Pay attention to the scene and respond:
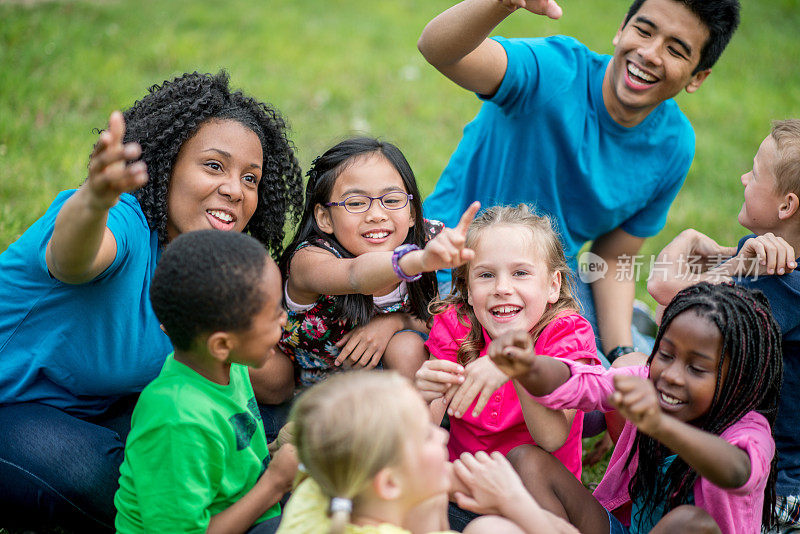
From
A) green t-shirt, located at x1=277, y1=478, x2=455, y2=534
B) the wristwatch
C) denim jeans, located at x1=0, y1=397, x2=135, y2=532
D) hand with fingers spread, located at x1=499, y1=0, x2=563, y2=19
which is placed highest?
hand with fingers spread, located at x1=499, y1=0, x2=563, y2=19

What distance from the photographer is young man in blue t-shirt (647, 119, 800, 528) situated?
105 inches

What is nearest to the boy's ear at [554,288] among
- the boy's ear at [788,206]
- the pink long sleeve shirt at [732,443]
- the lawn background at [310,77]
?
the pink long sleeve shirt at [732,443]

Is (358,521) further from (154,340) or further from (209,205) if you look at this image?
(209,205)

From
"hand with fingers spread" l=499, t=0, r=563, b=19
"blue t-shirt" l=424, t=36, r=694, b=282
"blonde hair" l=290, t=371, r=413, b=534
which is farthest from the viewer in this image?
"blue t-shirt" l=424, t=36, r=694, b=282

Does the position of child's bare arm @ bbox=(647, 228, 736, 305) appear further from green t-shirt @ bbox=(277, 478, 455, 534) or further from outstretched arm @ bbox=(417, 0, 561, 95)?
green t-shirt @ bbox=(277, 478, 455, 534)

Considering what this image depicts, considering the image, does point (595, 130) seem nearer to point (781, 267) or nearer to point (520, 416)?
point (781, 267)

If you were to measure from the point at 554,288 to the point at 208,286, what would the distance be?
1.35 metres

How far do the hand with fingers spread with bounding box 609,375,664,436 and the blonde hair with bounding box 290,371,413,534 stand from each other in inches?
21.8

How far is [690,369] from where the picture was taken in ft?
7.72

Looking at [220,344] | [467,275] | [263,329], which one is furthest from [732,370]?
[220,344]

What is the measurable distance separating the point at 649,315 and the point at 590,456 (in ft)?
3.55

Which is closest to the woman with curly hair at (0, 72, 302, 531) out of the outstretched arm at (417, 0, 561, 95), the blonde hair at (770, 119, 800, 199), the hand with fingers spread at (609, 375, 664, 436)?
the outstretched arm at (417, 0, 561, 95)

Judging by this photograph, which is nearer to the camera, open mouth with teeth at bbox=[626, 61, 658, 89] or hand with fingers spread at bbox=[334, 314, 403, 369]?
hand with fingers spread at bbox=[334, 314, 403, 369]

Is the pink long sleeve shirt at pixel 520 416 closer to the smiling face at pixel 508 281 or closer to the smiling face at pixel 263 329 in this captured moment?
the smiling face at pixel 508 281
